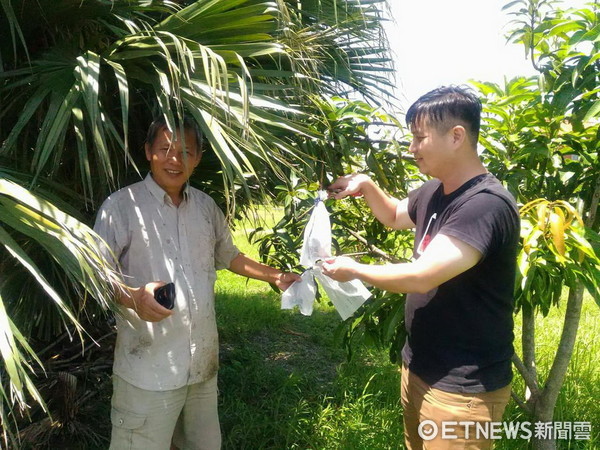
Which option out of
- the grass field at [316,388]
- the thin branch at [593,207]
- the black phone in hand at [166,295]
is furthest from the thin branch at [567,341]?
the black phone in hand at [166,295]

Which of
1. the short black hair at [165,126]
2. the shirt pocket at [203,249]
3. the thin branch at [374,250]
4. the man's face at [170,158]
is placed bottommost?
the thin branch at [374,250]

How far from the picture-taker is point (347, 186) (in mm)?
2035

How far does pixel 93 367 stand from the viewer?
255 centimetres

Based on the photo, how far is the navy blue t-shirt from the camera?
1.47m

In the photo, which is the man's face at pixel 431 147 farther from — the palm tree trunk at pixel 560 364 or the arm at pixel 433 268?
the palm tree trunk at pixel 560 364

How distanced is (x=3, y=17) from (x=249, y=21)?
33.1 inches

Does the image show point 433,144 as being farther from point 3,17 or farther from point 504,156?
point 3,17

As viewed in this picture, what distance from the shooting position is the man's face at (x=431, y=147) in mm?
1566

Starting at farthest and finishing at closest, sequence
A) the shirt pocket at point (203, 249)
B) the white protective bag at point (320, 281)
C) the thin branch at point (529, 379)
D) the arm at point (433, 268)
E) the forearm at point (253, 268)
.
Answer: the thin branch at point (529, 379) → the forearm at point (253, 268) → the shirt pocket at point (203, 249) → the white protective bag at point (320, 281) → the arm at point (433, 268)

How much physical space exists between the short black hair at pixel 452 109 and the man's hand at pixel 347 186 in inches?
17.9

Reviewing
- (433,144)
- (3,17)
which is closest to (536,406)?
(433,144)

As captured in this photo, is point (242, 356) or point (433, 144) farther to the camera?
point (242, 356)

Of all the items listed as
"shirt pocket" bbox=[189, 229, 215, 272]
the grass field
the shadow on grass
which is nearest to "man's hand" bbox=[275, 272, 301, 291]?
"shirt pocket" bbox=[189, 229, 215, 272]

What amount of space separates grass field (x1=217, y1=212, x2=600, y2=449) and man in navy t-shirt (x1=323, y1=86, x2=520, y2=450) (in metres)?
0.97
